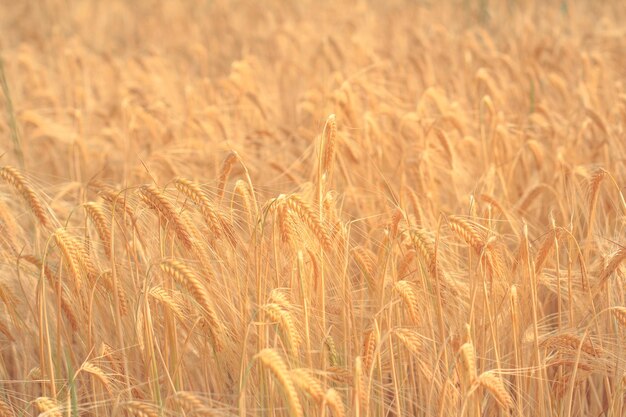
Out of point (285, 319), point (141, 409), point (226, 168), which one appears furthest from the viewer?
point (226, 168)

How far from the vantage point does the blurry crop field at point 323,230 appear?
1620mm

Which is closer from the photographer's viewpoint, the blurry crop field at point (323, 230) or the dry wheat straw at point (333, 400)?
the dry wheat straw at point (333, 400)

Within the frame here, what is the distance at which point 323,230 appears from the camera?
161 cm

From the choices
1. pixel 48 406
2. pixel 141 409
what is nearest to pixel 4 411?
pixel 48 406

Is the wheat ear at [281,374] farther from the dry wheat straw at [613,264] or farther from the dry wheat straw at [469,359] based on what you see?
the dry wheat straw at [613,264]

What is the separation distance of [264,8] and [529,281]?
19.0 ft

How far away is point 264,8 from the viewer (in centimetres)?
715

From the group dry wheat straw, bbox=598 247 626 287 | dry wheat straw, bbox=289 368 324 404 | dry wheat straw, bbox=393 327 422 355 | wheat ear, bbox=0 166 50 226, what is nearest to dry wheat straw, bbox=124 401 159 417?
dry wheat straw, bbox=289 368 324 404

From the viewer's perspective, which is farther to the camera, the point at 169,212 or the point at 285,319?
the point at 169,212

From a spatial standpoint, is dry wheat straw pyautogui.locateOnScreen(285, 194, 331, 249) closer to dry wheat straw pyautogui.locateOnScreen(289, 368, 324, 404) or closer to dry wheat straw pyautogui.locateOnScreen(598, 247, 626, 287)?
dry wheat straw pyautogui.locateOnScreen(289, 368, 324, 404)

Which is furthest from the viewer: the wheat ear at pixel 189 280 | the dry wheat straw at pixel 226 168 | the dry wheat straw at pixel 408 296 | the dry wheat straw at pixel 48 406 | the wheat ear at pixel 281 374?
the dry wheat straw at pixel 226 168

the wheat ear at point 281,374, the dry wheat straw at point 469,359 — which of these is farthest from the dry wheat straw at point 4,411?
the dry wheat straw at point 469,359

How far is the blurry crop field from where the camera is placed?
1.62 meters

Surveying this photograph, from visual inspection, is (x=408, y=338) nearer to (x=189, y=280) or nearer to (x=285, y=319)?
(x=285, y=319)
